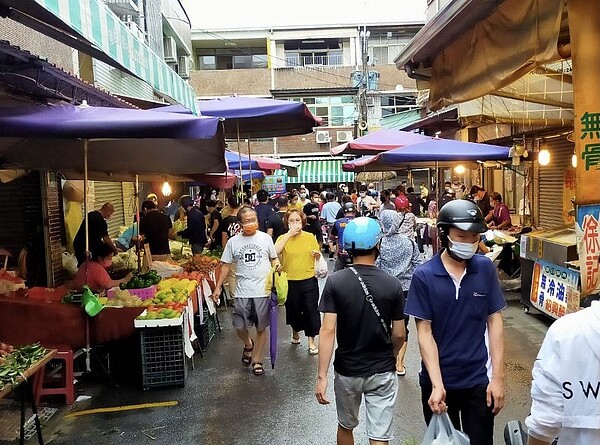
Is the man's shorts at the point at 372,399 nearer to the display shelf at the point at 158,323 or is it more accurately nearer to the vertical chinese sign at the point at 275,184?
the display shelf at the point at 158,323

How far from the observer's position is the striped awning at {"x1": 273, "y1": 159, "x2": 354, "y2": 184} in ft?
101

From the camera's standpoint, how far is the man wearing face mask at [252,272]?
21.1 feet

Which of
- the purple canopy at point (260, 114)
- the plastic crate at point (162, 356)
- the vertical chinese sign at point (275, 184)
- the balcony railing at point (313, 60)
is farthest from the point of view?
the balcony railing at point (313, 60)

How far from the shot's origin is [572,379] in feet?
6.40

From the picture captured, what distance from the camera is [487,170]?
1781 cm

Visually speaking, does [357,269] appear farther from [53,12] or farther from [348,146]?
[348,146]

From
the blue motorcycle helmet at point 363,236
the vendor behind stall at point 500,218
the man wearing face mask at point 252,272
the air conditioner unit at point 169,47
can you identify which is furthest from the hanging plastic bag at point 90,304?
the air conditioner unit at point 169,47

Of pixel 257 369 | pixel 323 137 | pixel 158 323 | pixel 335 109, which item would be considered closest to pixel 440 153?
pixel 257 369

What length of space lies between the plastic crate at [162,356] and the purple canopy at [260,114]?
268cm

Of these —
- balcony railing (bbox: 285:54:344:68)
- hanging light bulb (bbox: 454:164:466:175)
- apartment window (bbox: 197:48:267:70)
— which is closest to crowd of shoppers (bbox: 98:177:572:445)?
hanging light bulb (bbox: 454:164:466:175)

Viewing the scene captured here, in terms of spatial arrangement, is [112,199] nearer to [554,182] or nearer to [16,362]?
[16,362]

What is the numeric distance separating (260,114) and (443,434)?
5271 millimetres

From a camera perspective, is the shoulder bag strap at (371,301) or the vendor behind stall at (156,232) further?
the vendor behind stall at (156,232)

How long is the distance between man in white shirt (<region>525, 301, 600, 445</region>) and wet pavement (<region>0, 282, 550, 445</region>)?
2826mm
